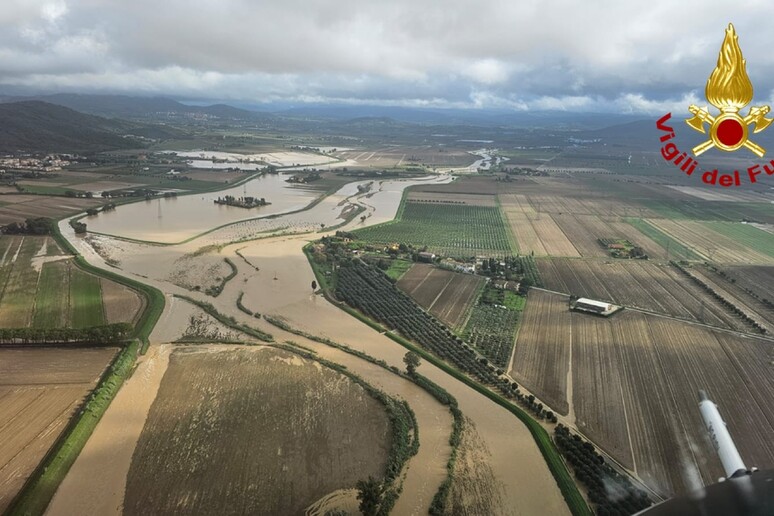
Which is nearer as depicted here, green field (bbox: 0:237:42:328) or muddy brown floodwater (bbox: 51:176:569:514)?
muddy brown floodwater (bbox: 51:176:569:514)

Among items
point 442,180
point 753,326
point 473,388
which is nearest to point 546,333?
point 473,388

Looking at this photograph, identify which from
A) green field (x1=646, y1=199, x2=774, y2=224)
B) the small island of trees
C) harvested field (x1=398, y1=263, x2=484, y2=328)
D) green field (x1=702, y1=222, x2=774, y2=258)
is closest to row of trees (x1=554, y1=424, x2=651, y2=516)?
harvested field (x1=398, y1=263, x2=484, y2=328)

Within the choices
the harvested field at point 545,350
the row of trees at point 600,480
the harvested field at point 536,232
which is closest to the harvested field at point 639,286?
the harvested field at point 536,232

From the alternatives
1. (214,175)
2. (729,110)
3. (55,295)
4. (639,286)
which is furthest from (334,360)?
(214,175)

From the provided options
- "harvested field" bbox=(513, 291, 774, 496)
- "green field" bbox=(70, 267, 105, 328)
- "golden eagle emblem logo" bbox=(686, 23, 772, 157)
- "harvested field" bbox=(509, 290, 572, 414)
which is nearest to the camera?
"golden eagle emblem logo" bbox=(686, 23, 772, 157)

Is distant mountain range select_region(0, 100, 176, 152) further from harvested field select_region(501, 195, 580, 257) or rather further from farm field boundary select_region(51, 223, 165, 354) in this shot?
harvested field select_region(501, 195, 580, 257)

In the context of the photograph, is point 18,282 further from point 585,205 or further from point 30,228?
point 585,205
